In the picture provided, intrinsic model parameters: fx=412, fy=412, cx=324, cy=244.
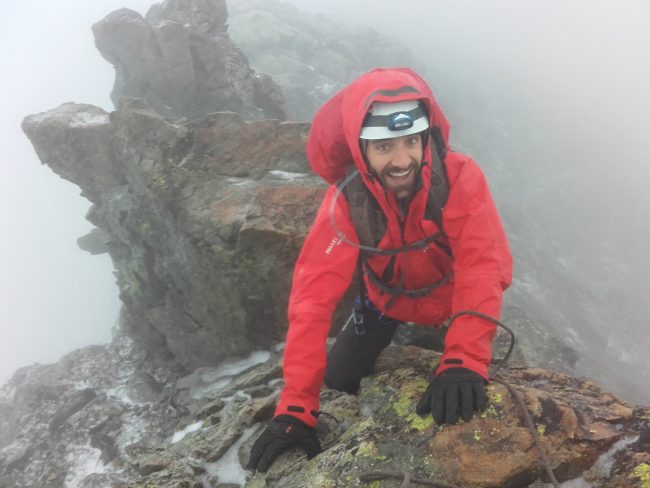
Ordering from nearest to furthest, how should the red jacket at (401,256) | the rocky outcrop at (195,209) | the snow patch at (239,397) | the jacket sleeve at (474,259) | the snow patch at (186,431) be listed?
the jacket sleeve at (474,259), the red jacket at (401,256), the snow patch at (186,431), the snow patch at (239,397), the rocky outcrop at (195,209)

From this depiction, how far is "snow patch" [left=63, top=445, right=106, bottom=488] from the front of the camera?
38.4 ft

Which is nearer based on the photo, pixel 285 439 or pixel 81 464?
pixel 285 439

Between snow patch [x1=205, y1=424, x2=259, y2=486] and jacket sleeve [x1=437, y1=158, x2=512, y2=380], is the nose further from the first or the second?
snow patch [x1=205, y1=424, x2=259, y2=486]

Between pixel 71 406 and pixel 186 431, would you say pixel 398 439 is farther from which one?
pixel 71 406

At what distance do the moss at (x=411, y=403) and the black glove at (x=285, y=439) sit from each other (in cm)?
107

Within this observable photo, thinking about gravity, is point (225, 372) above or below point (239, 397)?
below

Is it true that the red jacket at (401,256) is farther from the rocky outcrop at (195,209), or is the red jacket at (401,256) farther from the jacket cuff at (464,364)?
the rocky outcrop at (195,209)

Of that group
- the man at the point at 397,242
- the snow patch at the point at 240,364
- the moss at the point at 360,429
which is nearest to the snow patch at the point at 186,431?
the snow patch at the point at 240,364

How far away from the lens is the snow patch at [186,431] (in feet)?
27.2

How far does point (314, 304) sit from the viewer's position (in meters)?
4.93

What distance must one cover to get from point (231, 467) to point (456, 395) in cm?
390

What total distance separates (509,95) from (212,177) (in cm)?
12179

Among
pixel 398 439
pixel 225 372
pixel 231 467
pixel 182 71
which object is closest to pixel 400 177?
pixel 398 439

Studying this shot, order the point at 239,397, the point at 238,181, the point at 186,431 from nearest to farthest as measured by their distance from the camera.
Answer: the point at 186,431
the point at 239,397
the point at 238,181
